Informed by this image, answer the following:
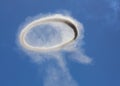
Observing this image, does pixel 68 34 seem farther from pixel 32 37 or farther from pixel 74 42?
pixel 32 37

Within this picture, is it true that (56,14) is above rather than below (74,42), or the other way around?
above

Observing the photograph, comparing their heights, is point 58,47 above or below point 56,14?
below

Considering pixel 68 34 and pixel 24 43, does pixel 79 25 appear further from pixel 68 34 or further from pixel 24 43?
pixel 24 43

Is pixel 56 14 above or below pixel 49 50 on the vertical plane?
above

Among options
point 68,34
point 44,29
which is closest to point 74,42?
point 68,34

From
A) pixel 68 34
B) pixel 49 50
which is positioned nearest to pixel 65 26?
pixel 68 34

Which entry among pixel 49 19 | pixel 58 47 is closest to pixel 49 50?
pixel 58 47

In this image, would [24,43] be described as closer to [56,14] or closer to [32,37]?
Result: [32,37]
